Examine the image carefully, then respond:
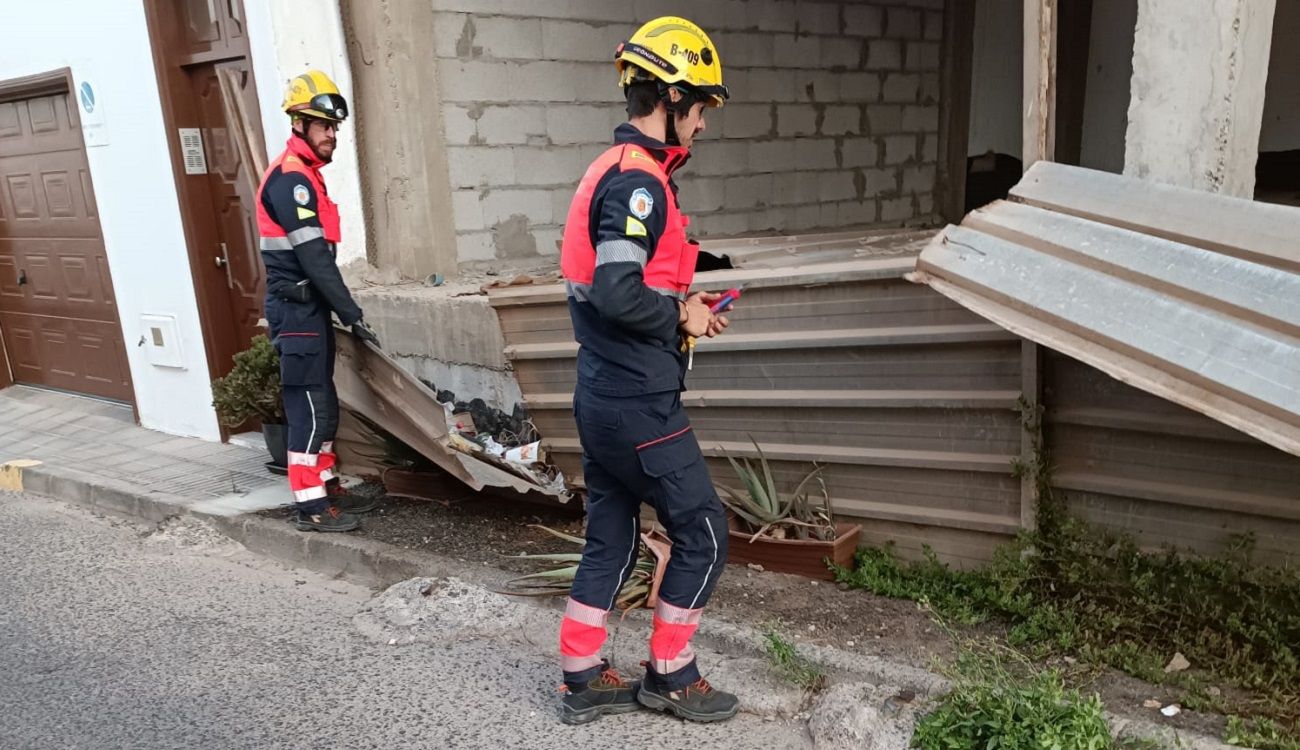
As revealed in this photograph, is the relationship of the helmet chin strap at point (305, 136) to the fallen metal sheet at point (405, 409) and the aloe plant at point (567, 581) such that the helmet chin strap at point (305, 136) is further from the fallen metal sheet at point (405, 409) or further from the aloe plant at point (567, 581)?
the aloe plant at point (567, 581)

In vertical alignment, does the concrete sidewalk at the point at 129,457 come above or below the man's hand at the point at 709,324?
below

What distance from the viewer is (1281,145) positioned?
7.82 meters

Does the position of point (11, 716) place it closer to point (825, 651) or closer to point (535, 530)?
point (535, 530)

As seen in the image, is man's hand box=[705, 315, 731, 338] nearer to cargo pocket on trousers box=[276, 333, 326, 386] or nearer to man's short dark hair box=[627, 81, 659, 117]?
man's short dark hair box=[627, 81, 659, 117]

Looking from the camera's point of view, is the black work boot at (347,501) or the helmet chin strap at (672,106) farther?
A: the black work boot at (347,501)

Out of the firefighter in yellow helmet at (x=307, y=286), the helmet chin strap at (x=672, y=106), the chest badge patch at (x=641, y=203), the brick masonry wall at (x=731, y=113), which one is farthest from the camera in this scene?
the brick masonry wall at (x=731, y=113)

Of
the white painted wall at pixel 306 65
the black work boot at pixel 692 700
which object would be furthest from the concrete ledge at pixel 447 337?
the black work boot at pixel 692 700

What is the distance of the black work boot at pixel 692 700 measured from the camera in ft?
10.8

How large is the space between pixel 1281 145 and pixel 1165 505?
19.3 ft

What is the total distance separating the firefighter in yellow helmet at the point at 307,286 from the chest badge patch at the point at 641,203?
2567 millimetres

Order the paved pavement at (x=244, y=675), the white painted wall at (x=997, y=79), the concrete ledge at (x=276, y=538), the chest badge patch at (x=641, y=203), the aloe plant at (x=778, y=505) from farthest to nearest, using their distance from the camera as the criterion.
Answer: the white painted wall at (x=997, y=79) < the concrete ledge at (x=276, y=538) < the aloe plant at (x=778, y=505) < the paved pavement at (x=244, y=675) < the chest badge patch at (x=641, y=203)

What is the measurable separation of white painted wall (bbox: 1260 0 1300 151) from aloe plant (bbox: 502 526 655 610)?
21.6 feet

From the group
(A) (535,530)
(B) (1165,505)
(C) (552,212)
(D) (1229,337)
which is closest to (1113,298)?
(D) (1229,337)

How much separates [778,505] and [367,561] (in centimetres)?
207
